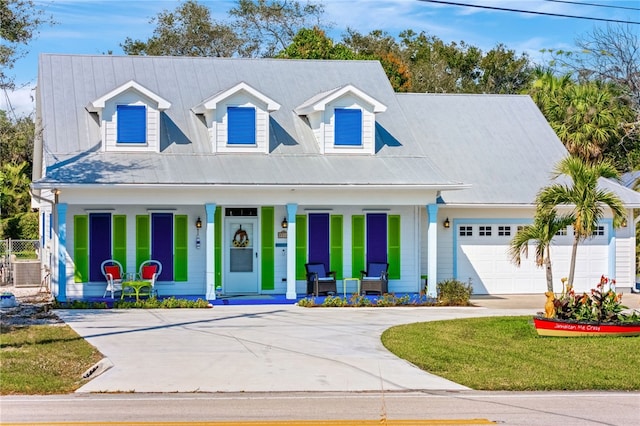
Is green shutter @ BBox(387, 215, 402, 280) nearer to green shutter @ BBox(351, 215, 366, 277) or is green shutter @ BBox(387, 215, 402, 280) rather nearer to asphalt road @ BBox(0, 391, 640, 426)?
green shutter @ BBox(351, 215, 366, 277)

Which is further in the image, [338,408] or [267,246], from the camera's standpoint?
[267,246]

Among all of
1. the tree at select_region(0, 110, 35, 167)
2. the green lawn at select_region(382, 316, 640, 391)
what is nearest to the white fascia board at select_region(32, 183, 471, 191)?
the tree at select_region(0, 110, 35, 167)

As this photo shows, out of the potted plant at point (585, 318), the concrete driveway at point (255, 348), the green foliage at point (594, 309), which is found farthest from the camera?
the green foliage at point (594, 309)

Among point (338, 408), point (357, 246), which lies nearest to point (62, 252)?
point (357, 246)

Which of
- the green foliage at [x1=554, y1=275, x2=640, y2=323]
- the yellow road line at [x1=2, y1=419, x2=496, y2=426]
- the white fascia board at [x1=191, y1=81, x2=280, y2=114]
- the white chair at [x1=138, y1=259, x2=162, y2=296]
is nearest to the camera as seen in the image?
the yellow road line at [x1=2, y1=419, x2=496, y2=426]

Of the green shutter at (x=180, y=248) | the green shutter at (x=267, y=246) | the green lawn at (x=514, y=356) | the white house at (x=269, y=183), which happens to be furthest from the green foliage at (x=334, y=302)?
the green lawn at (x=514, y=356)

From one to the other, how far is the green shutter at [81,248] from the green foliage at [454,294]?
947 centimetres

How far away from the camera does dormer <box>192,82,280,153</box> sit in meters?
26.4

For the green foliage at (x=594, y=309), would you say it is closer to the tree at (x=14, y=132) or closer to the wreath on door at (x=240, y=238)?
the wreath on door at (x=240, y=238)

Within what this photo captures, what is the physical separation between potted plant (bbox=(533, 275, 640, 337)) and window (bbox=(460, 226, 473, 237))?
8.99 m

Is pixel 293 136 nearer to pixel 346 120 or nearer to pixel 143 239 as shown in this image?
pixel 346 120

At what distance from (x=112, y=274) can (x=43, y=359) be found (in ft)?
31.3

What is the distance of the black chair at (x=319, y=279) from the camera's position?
26.2m

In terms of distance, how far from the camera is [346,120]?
2738cm
